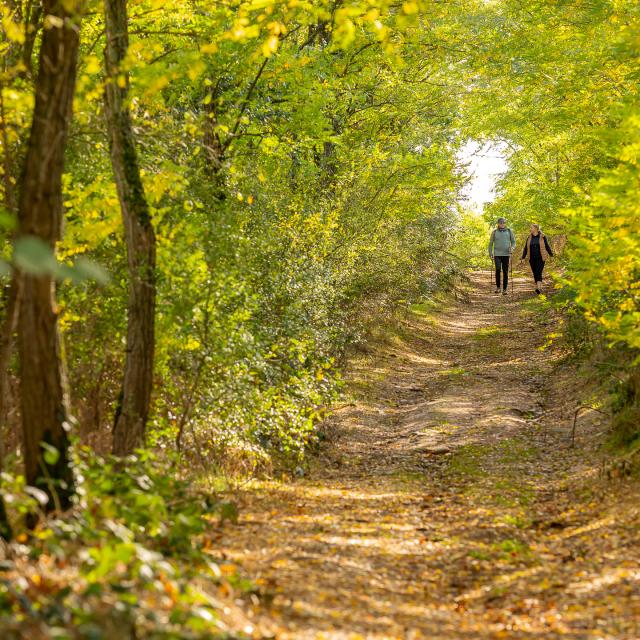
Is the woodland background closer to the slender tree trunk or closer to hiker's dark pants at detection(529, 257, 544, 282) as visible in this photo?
the slender tree trunk

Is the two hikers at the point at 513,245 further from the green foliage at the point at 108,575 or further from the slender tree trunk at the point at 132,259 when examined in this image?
the green foliage at the point at 108,575

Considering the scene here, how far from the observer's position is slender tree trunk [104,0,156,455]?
21.3ft

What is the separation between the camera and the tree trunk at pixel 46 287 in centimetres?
461

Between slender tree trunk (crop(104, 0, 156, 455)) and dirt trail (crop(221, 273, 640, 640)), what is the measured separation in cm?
122

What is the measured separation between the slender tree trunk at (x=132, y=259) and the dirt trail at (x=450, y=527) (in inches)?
48.0

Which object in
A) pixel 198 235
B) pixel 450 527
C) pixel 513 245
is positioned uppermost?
pixel 513 245

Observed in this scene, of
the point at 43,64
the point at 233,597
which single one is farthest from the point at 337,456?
the point at 43,64

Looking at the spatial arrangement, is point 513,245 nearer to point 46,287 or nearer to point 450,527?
point 450,527

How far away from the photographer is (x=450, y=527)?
24.3 feet

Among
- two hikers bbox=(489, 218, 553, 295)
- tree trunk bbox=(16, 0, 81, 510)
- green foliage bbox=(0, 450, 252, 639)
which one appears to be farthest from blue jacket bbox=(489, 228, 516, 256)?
tree trunk bbox=(16, 0, 81, 510)

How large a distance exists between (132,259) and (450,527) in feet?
11.8

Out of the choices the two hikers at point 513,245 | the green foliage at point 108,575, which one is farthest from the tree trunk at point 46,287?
the two hikers at point 513,245

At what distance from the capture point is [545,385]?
13.5 m

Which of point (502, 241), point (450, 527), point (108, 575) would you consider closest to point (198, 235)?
point (450, 527)
